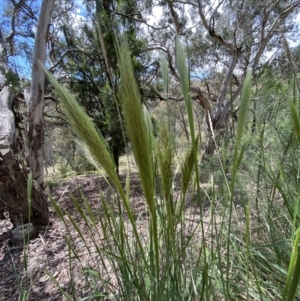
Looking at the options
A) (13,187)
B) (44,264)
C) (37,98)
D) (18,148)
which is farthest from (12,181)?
(37,98)

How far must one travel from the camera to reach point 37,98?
3529 mm

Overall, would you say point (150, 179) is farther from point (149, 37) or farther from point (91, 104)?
point (149, 37)

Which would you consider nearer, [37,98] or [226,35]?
[37,98]

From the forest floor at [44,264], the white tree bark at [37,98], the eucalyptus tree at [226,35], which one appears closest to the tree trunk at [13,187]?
the forest floor at [44,264]

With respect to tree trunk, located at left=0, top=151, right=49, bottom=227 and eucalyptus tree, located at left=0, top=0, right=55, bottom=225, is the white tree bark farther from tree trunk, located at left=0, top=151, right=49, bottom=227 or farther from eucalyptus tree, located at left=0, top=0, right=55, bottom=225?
tree trunk, located at left=0, top=151, right=49, bottom=227

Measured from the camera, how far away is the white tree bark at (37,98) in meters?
3.48

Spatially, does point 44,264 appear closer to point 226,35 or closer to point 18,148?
point 18,148

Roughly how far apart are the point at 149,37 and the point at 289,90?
24.9 feet

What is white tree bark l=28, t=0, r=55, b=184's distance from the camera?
11.4ft

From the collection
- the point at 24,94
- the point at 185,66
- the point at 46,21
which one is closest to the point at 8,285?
the point at 185,66

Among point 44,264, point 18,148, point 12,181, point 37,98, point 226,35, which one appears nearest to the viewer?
point 44,264

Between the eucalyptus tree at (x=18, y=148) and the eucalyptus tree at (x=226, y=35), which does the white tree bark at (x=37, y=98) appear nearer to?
the eucalyptus tree at (x=18, y=148)

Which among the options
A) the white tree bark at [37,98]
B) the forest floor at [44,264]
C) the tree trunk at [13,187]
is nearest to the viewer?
the forest floor at [44,264]

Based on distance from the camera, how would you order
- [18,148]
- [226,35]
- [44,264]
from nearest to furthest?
1. [44,264]
2. [18,148]
3. [226,35]
